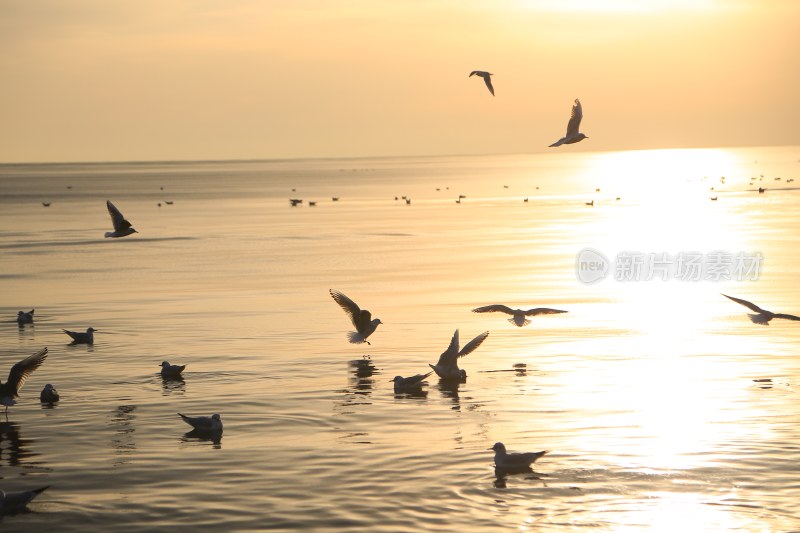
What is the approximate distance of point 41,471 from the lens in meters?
18.7

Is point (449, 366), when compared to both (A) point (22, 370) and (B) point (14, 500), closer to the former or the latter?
(A) point (22, 370)

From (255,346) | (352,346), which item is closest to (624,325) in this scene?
(352,346)

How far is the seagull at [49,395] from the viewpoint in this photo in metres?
23.6

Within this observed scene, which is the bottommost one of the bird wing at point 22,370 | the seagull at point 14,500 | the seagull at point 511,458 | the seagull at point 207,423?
the seagull at point 14,500

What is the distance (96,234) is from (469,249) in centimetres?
3305

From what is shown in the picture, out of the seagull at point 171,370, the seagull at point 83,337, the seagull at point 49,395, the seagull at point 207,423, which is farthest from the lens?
the seagull at point 83,337

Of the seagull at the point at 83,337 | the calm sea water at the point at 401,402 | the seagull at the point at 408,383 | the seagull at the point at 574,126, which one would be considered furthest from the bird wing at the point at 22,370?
the seagull at the point at 574,126

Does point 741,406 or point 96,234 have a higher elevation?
point 96,234

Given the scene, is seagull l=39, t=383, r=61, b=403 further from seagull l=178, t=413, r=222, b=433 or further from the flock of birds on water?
seagull l=178, t=413, r=222, b=433

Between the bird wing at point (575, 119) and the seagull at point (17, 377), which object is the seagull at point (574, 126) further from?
the seagull at point (17, 377)

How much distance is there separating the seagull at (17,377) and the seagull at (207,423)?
3.25 m

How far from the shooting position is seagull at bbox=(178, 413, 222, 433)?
20.7 m

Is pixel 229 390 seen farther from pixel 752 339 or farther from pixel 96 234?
pixel 96 234

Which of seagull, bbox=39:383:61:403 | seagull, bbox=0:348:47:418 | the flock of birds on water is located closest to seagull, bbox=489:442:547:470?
the flock of birds on water
